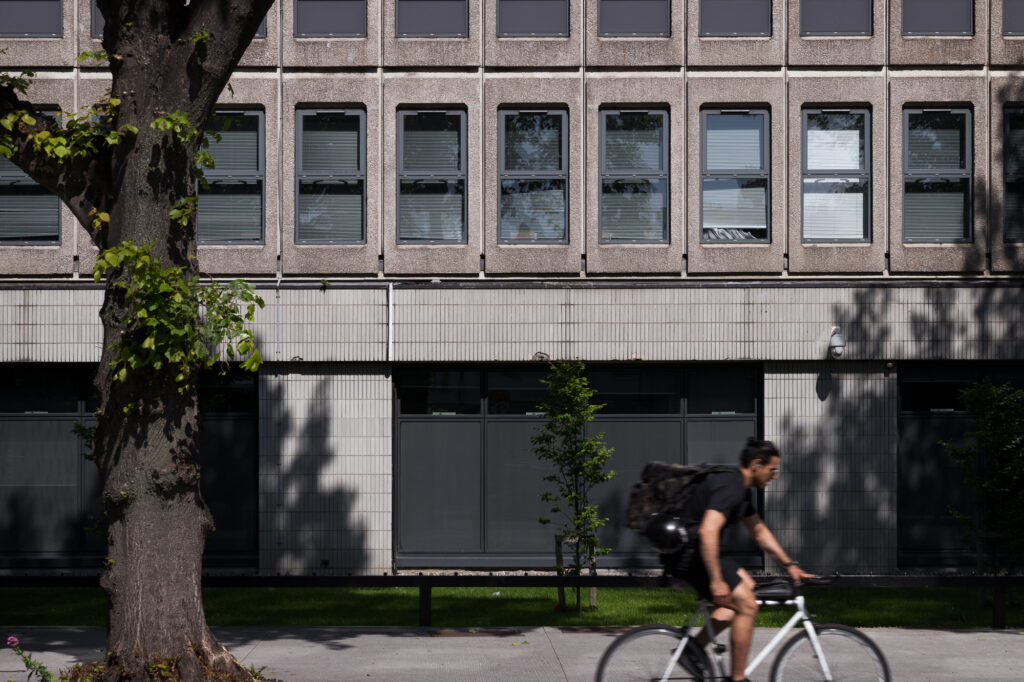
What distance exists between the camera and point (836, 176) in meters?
18.2

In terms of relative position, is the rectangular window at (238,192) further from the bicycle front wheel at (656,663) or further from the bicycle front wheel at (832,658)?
the bicycle front wheel at (832,658)

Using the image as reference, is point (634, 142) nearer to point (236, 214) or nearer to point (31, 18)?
point (236, 214)

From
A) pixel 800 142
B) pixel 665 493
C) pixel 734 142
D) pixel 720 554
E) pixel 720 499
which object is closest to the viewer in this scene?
pixel 720 499

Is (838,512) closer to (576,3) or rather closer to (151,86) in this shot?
(576,3)

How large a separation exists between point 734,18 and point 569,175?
3.36 metres

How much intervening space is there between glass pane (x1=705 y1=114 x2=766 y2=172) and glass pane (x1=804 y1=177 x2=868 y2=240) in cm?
86

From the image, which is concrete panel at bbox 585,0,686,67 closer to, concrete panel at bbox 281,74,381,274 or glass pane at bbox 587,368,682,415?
concrete panel at bbox 281,74,381,274

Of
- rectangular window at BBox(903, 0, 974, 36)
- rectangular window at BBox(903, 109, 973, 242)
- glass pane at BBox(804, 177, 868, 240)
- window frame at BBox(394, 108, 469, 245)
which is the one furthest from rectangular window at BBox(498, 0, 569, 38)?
rectangular window at BBox(903, 109, 973, 242)

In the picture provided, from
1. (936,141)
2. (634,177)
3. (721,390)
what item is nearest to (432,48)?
(634,177)

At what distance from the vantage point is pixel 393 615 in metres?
14.1

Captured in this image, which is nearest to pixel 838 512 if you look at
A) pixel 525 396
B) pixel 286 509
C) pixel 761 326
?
Answer: pixel 761 326

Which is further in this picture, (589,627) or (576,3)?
(576,3)

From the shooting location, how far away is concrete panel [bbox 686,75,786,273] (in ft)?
58.9

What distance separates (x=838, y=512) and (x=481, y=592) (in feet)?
18.2
